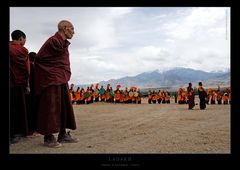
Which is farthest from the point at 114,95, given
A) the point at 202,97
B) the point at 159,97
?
the point at 202,97

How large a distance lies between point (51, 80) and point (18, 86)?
0.88 m

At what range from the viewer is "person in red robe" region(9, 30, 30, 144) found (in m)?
5.18

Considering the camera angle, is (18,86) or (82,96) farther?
(82,96)

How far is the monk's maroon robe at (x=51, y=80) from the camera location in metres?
4.88

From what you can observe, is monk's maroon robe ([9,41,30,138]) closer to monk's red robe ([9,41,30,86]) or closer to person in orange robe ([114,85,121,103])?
monk's red robe ([9,41,30,86])

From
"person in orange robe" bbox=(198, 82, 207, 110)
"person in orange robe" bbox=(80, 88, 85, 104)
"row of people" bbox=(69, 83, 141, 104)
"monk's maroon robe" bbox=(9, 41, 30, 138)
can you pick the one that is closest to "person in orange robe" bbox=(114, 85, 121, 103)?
"row of people" bbox=(69, 83, 141, 104)

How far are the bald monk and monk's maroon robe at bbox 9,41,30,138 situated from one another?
0.36 m

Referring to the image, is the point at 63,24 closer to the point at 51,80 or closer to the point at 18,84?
the point at 51,80

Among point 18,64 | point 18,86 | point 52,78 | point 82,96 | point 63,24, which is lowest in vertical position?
point 82,96

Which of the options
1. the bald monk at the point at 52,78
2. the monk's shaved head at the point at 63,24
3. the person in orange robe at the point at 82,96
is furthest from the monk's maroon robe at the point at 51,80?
the person in orange robe at the point at 82,96

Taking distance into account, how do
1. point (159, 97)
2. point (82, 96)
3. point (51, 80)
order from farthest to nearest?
1. point (159, 97)
2. point (82, 96)
3. point (51, 80)

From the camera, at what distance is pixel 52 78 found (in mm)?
4914
